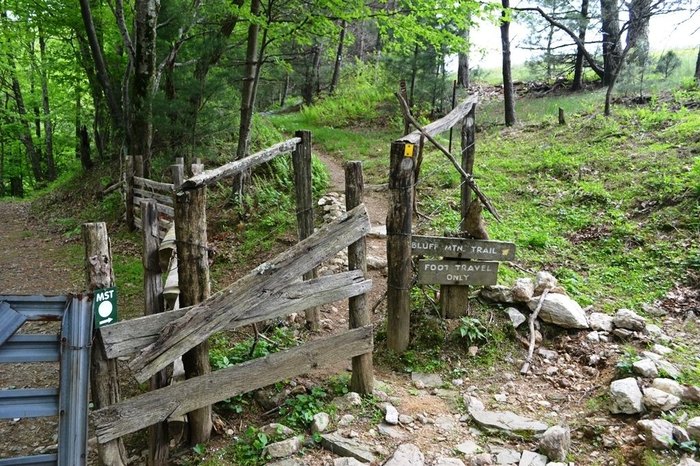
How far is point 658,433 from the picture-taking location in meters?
3.27

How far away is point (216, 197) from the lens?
10391 mm

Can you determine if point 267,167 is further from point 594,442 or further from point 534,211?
point 594,442

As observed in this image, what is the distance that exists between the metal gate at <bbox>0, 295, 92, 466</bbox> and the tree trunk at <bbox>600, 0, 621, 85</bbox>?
18.1 meters

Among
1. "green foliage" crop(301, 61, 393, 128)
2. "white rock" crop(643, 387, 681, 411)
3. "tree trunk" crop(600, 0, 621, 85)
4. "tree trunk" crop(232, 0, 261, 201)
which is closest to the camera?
"white rock" crop(643, 387, 681, 411)

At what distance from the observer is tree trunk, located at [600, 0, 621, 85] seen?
1658 centimetres

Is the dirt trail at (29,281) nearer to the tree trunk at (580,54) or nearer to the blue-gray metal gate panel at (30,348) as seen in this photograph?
the blue-gray metal gate panel at (30,348)

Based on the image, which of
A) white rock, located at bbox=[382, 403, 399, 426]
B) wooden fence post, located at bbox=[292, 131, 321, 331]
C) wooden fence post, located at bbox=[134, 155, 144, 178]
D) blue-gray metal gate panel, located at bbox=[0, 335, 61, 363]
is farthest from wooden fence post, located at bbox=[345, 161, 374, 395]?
wooden fence post, located at bbox=[134, 155, 144, 178]

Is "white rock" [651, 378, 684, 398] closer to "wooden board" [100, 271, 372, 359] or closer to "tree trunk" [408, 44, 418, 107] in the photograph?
"wooden board" [100, 271, 372, 359]

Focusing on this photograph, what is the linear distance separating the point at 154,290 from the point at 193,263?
366mm

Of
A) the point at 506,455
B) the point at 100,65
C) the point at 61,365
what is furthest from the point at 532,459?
the point at 100,65

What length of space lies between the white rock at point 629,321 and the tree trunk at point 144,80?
954 cm

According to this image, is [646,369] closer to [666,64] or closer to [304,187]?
[304,187]

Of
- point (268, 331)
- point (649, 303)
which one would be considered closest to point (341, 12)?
point (268, 331)

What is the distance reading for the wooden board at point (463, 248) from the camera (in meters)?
4.99
